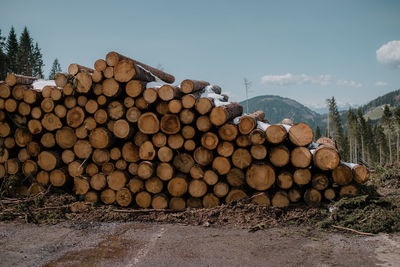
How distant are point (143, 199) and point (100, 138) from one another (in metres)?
1.58

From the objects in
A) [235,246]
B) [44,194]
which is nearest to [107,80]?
[44,194]

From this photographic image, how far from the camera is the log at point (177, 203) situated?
5852mm

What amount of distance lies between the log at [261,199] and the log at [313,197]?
2.40 ft

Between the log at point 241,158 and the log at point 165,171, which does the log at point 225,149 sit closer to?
the log at point 241,158

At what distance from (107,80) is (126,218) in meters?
2.88

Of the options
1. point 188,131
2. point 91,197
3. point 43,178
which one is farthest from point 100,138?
point 188,131

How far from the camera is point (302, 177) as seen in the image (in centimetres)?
543

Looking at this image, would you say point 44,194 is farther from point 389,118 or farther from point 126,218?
point 389,118

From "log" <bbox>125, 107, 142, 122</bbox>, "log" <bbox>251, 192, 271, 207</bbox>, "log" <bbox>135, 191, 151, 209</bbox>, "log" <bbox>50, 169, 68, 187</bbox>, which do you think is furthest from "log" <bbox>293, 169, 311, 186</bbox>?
"log" <bbox>50, 169, 68, 187</bbox>

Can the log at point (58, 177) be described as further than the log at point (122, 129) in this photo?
Yes

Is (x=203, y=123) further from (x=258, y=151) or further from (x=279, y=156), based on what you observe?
(x=279, y=156)

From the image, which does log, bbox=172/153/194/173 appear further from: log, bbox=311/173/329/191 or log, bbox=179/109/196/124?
log, bbox=311/173/329/191

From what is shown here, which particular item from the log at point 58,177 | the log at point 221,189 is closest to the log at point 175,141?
the log at point 221,189

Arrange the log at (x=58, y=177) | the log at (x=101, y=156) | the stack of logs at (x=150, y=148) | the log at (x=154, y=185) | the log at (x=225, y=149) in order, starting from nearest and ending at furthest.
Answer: the stack of logs at (x=150, y=148)
the log at (x=225, y=149)
the log at (x=154, y=185)
the log at (x=101, y=156)
the log at (x=58, y=177)
